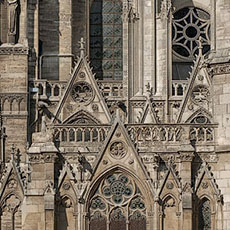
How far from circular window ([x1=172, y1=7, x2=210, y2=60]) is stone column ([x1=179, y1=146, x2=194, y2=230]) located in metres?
15.1

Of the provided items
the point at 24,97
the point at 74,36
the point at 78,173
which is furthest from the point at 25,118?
the point at 78,173

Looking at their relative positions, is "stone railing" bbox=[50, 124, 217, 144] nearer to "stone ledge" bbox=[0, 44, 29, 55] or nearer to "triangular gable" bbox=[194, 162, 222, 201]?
"triangular gable" bbox=[194, 162, 222, 201]

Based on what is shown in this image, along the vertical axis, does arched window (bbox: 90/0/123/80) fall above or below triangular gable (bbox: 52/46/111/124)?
above

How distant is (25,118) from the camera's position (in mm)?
39875

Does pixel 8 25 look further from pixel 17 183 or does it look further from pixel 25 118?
pixel 17 183

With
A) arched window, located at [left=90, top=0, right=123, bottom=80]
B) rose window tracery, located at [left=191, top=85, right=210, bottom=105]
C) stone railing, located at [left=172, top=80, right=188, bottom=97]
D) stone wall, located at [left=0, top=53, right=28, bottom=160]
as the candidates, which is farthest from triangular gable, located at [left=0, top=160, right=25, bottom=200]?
arched window, located at [left=90, top=0, right=123, bottom=80]

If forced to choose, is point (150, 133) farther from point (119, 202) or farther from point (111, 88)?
point (111, 88)

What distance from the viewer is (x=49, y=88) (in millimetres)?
41719

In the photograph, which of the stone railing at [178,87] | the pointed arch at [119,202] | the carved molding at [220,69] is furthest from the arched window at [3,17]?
the pointed arch at [119,202]

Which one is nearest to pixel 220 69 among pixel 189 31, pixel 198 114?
pixel 198 114

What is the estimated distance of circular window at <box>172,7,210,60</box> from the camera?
44.2 meters

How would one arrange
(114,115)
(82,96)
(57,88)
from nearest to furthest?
(114,115) → (82,96) → (57,88)

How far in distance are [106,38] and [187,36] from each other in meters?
2.79

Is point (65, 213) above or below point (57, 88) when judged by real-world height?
below
